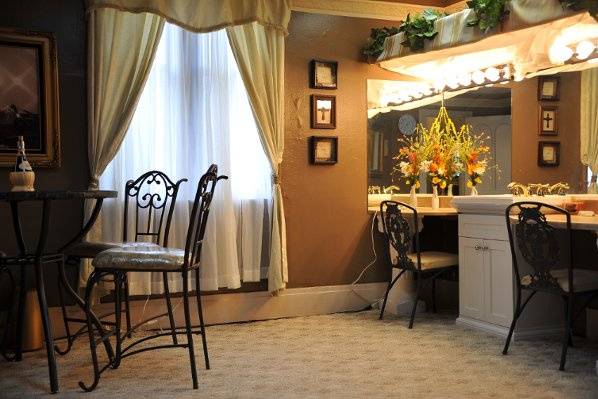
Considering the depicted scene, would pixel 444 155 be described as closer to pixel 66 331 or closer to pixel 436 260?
pixel 436 260

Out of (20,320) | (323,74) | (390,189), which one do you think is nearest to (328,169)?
(390,189)

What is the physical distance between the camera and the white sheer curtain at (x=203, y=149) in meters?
4.38

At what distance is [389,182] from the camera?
536 cm

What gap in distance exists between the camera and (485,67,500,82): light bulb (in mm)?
4977

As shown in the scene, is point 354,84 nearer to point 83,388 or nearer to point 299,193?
point 299,193

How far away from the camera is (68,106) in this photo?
13.9ft

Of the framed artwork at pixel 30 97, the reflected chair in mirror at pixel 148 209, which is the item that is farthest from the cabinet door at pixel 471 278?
the framed artwork at pixel 30 97

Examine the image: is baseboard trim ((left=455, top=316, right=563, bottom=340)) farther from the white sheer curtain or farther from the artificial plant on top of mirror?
the artificial plant on top of mirror

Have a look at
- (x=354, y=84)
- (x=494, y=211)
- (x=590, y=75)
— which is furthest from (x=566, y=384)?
(x=354, y=84)

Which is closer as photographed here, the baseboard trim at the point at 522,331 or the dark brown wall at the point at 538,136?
the baseboard trim at the point at 522,331

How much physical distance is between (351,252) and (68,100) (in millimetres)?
2348

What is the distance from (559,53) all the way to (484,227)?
1.26 metres

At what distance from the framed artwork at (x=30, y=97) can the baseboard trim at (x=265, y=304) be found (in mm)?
1023

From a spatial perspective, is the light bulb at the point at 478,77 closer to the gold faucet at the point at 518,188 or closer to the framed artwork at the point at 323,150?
the gold faucet at the point at 518,188
